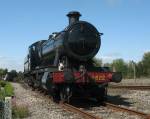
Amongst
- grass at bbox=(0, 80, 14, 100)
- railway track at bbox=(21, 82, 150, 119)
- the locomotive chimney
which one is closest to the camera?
railway track at bbox=(21, 82, 150, 119)

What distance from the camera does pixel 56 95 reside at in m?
17.1

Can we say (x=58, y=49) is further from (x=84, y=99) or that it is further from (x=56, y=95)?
(x=84, y=99)

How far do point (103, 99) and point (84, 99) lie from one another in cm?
200

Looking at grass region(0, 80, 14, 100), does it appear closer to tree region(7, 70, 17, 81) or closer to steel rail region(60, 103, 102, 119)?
steel rail region(60, 103, 102, 119)

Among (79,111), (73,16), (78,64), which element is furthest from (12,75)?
(79,111)

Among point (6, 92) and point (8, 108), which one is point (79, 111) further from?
point (6, 92)

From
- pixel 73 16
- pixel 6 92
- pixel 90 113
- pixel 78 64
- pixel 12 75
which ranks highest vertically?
pixel 73 16

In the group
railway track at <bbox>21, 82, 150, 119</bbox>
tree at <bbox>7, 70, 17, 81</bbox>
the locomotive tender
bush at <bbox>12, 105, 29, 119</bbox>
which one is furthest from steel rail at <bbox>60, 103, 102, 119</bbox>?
tree at <bbox>7, 70, 17, 81</bbox>

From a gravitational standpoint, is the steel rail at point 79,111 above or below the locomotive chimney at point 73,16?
below

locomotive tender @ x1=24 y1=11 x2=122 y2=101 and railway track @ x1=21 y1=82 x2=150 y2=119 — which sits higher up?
locomotive tender @ x1=24 y1=11 x2=122 y2=101

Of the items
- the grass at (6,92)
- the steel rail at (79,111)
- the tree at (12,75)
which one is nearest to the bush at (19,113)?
the grass at (6,92)

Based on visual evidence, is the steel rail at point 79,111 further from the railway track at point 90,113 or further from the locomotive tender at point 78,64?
the locomotive tender at point 78,64

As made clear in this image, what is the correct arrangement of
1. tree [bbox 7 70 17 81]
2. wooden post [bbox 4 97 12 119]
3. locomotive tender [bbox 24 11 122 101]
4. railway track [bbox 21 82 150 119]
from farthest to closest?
tree [bbox 7 70 17 81] → locomotive tender [bbox 24 11 122 101] → railway track [bbox 21 82 150 119] → wooden post [bbox 4 97 12 119]

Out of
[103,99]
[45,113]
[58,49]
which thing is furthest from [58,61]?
[45,113]
